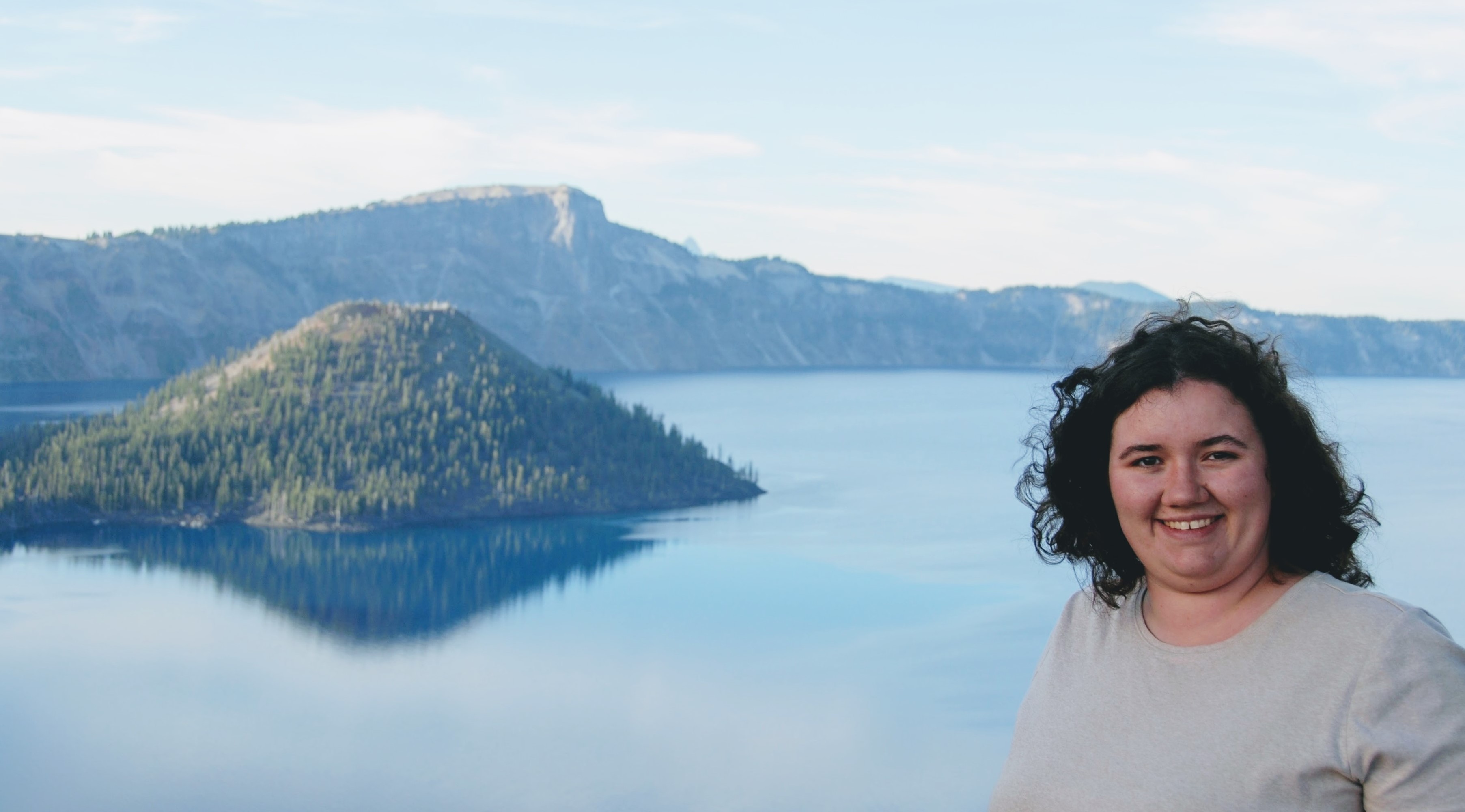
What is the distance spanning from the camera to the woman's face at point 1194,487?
333 centimetres

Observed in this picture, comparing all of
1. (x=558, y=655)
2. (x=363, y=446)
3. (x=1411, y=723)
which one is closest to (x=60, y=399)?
(x=363, y=446)

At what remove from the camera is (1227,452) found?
3418 mm

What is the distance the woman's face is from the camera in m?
3.33

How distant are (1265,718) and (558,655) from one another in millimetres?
50677

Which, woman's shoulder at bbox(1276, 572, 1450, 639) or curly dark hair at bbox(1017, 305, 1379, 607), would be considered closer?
woman's shoulder at bbox(1276, 572, 1450, 639)

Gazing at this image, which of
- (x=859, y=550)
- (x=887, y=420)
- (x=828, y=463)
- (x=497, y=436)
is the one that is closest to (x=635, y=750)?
(x=859, y=550)

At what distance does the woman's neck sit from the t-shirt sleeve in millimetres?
365

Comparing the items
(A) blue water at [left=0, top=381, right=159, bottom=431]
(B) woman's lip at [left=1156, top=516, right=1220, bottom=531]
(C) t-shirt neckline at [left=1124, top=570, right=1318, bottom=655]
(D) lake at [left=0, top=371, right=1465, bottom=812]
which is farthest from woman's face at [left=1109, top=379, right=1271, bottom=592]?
(A) blue water at [left=0, top=381, right=159, bottom=431]

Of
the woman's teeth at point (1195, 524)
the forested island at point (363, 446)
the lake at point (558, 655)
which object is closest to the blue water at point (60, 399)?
the forested island at point (363, 446)

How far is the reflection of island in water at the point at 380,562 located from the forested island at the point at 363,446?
2.08 m

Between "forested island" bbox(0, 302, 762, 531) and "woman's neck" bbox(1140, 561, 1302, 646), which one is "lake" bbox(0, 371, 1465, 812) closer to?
"woman's neck" bbox(1140, 561, 1302, 646)

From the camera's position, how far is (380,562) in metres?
68.5

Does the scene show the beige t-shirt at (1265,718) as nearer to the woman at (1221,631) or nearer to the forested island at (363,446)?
the woman at (1221,631)

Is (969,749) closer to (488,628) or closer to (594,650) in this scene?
(594,650)
